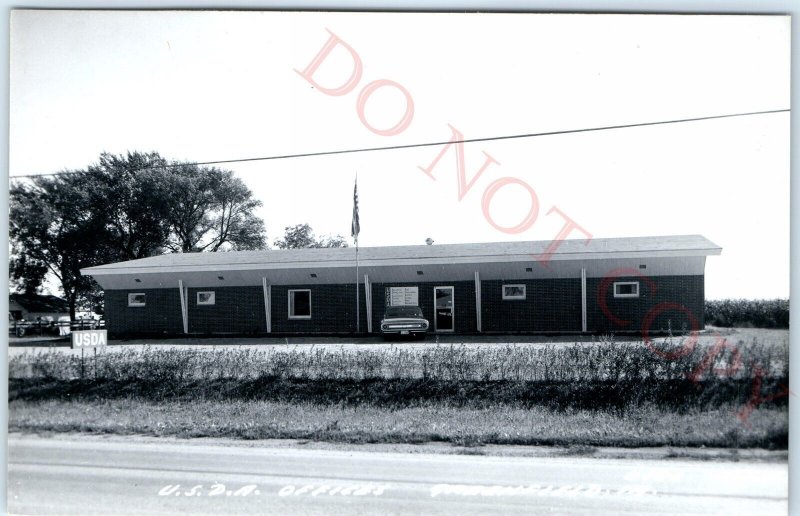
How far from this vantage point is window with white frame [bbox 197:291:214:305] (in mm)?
27234

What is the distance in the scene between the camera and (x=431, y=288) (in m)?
25.5

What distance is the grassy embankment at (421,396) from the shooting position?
37.5ft

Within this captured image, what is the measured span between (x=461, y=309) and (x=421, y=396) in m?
11.3

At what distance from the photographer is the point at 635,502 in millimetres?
8320

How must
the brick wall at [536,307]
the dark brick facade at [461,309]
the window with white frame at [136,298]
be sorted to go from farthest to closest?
the window with white frame at [136,298] → the brick wall at [536,307] → the dark brick facade at [461,309]

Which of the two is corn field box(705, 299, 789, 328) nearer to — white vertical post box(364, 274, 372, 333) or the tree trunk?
white vertical post box(364, 274, 372, 333)

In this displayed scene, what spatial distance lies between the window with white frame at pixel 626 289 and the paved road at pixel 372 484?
47.0ft

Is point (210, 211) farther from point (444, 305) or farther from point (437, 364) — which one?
point (437, 364)

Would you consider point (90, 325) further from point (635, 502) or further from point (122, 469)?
point (635, 502)

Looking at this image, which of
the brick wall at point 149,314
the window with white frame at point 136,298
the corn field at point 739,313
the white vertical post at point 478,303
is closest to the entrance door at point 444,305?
the white vertical post at point 478,303

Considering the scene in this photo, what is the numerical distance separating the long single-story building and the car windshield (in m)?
1.47

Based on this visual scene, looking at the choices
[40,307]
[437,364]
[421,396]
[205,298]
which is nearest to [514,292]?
[437,364]

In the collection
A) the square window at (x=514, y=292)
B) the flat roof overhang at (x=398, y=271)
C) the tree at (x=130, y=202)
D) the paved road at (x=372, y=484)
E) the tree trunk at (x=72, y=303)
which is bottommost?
the tree trunk at (x=72, y=303)

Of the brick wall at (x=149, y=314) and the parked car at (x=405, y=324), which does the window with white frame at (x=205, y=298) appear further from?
the parked car at (x=405, y=324)
